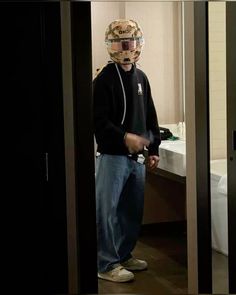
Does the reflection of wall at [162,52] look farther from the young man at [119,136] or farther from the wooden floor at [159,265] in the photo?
the wooden floor at [159,265]

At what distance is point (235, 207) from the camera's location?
7.14 ft

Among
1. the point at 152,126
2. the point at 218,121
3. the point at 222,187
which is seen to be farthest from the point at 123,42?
the point at 222,187

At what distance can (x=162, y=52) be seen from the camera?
12.3 ft

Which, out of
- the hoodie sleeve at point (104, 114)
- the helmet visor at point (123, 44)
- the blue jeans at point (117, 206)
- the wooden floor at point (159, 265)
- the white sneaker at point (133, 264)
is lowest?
the wooden floor at point (159, 265)

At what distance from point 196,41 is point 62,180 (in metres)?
0.75

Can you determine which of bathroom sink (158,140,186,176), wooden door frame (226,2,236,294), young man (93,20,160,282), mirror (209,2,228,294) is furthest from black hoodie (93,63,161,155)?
wooden door frame (226,2,236,294)

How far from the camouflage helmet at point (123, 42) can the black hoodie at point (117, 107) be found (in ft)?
0.18

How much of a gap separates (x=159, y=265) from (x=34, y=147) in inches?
64.1

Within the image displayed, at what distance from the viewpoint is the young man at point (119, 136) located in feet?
9.59

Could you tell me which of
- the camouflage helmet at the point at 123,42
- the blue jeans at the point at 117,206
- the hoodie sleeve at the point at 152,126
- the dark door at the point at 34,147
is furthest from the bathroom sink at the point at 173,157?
the dark door at the point at 34,147

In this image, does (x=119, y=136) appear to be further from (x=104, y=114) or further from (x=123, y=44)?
(x=123, y=44)

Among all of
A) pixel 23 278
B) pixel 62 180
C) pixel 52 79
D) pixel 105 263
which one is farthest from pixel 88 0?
pixel 105 263

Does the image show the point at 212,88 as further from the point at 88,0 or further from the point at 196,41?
the point at 88,0

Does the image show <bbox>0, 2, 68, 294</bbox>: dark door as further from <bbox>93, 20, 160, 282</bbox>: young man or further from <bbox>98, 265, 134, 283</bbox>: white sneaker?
<bbox>98, 265, 134, 283</bbox>: white sneaker
